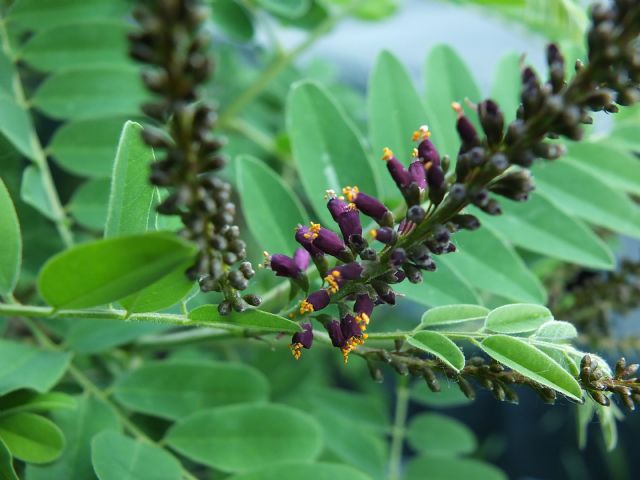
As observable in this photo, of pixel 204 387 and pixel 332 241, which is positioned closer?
pixel 332 241

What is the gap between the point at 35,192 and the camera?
4.00 ft

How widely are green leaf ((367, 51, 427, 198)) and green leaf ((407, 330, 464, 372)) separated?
0.44m

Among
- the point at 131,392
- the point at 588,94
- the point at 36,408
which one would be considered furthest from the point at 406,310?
the point at 588,94

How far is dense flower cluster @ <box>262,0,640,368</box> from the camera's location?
636mm

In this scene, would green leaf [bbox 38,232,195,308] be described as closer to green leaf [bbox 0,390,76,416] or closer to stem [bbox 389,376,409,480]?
green leaf [bbox 0,390,76,416]

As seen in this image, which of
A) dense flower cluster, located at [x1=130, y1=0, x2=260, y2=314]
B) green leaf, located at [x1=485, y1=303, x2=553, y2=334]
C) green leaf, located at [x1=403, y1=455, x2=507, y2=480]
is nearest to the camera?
dense flower cluster, located at [x1=130, y1=0, x2=260, y2=314]

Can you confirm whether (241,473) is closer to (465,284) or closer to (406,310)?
(465,284)

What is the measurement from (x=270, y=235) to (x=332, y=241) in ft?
1.09

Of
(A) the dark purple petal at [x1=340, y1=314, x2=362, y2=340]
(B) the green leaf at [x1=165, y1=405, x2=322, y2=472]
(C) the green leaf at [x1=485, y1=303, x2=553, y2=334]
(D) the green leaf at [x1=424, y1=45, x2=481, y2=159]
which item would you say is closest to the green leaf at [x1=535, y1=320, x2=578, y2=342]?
(C) the green leaf at [x1=485, y1=303, x2=553, y2=334]

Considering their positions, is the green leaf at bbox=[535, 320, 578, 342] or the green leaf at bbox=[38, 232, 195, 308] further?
the green leaf at bbox=[535, 320, 578, 342]

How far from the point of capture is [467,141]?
0.72 m

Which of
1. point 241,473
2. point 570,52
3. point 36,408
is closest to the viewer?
point 36,408

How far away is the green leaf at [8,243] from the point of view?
2.60ft

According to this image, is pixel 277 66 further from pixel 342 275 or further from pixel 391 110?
pixel 342 275
